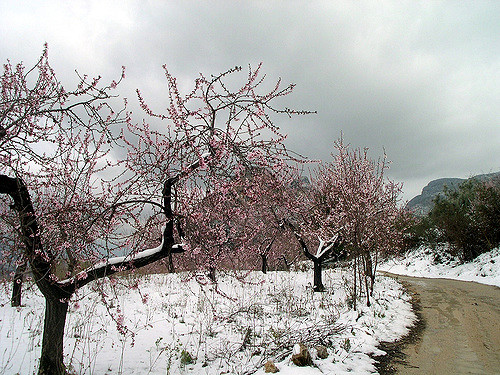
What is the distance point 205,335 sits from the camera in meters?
6.03

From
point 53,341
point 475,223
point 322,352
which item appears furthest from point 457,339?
point 475,223

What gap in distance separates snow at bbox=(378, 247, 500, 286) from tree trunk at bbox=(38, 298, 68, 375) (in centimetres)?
1501

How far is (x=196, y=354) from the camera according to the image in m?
5.10

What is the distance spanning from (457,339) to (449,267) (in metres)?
15.8

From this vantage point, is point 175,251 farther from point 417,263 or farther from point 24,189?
point 417,263

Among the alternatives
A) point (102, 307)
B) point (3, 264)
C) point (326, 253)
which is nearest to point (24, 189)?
point (3, 264)

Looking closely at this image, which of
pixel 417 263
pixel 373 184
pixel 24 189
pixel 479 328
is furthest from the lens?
pixel 417 263

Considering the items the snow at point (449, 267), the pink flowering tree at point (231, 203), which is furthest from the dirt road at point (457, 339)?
the snow at point (449, 267)

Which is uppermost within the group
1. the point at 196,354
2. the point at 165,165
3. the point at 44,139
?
the point at 44,139

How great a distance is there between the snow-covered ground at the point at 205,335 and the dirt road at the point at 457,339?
19.9 inches

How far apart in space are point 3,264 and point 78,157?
75.0 inches

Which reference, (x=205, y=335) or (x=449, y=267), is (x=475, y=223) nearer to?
(x=449, y=267)

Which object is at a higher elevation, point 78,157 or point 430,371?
point 78,157

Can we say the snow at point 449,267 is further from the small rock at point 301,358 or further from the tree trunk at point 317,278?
the small rock at point 301,358
